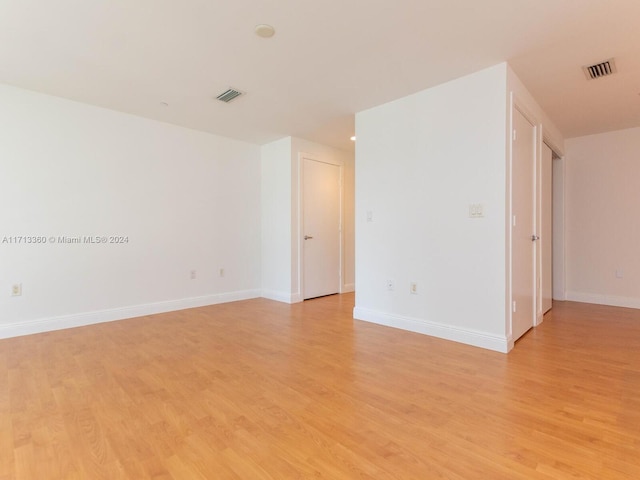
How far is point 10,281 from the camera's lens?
3.12 meters

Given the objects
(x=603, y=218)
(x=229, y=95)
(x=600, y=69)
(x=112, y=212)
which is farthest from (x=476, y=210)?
(x=112, y=212)

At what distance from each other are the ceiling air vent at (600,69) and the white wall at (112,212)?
405cm

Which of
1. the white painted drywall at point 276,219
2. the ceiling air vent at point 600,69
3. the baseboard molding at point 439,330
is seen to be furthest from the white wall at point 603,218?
the white painted drywall at point 276,219

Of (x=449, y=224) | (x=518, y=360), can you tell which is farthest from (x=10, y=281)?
(x=518, y=360)

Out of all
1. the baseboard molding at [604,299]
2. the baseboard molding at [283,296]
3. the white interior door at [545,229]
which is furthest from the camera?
the baseboard molding at [283,296]

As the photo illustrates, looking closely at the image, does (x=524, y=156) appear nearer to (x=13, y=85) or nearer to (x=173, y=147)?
(x=173, y=147)

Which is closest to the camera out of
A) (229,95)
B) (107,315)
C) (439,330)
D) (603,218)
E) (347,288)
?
(439,330)

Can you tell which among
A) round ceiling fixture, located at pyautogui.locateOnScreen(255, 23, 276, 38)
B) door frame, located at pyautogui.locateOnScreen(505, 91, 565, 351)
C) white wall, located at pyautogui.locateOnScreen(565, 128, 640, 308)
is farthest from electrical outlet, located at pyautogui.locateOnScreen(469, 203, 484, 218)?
white wall, located at pyautogui.locateOnScreen(565, 128, 640, 308)

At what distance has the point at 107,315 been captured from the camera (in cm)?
366

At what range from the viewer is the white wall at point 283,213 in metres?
4.74

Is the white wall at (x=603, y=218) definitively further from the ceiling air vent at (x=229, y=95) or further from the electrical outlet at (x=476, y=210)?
the ceiling air vent at (x=229, y=95)

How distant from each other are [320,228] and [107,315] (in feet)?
9.77

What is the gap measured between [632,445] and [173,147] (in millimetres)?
4757

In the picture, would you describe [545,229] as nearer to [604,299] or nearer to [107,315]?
[604,299]
